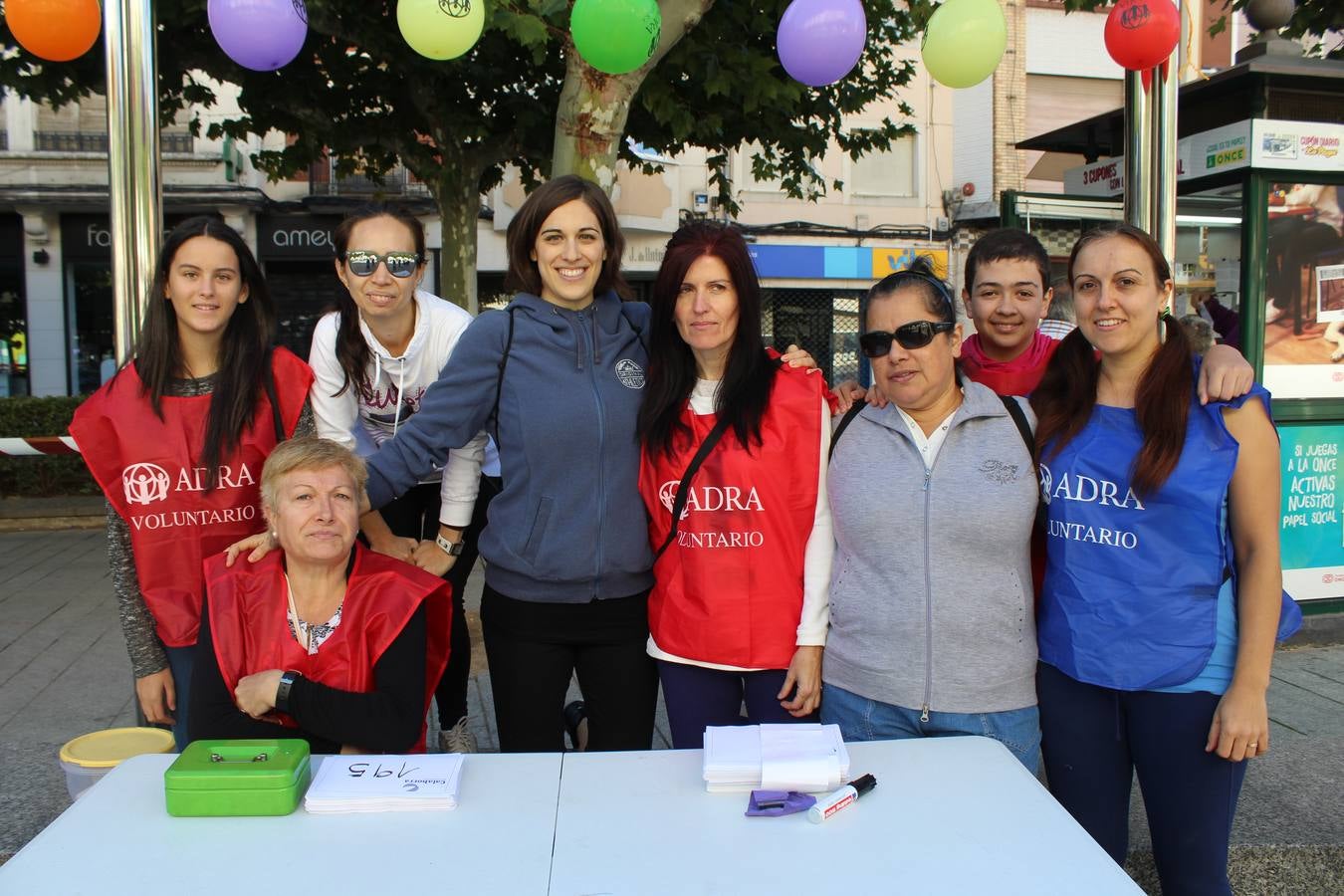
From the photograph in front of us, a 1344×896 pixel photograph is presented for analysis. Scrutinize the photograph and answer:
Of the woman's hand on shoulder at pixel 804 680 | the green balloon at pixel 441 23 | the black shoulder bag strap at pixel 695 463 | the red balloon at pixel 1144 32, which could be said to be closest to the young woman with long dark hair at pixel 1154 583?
the woman's hand on shoulder at pixel 804 680

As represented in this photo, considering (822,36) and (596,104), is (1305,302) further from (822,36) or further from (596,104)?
(596,104)

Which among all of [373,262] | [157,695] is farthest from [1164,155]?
[157,695]

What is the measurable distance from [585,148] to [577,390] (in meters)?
2.84

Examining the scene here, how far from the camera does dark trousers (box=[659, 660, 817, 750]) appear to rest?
2480 millimetres

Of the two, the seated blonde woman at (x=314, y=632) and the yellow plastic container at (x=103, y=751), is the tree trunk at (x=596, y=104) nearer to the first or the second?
the seated blonde woman at (x=314, y=632)

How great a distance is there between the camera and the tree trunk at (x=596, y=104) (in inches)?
190

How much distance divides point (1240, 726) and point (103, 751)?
2.90m

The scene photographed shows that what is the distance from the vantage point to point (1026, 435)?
7.64 ft

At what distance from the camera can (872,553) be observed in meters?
2.29

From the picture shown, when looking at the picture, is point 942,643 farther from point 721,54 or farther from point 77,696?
point 721,54

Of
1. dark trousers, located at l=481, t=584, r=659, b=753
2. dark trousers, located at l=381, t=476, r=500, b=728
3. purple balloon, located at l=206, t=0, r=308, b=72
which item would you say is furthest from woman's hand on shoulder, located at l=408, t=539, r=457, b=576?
purple balloon, located at l=206, t=0, r=308, b=72

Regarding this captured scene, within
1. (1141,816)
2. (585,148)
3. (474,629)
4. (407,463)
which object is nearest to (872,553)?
(407,463)

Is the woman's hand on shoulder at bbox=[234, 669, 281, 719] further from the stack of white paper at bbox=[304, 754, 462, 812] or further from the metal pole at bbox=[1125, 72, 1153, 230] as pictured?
the metal pole at bbox=[1125, 72, 1153, 230]

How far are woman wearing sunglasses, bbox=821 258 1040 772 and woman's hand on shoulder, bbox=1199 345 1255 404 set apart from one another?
15.4 inches
